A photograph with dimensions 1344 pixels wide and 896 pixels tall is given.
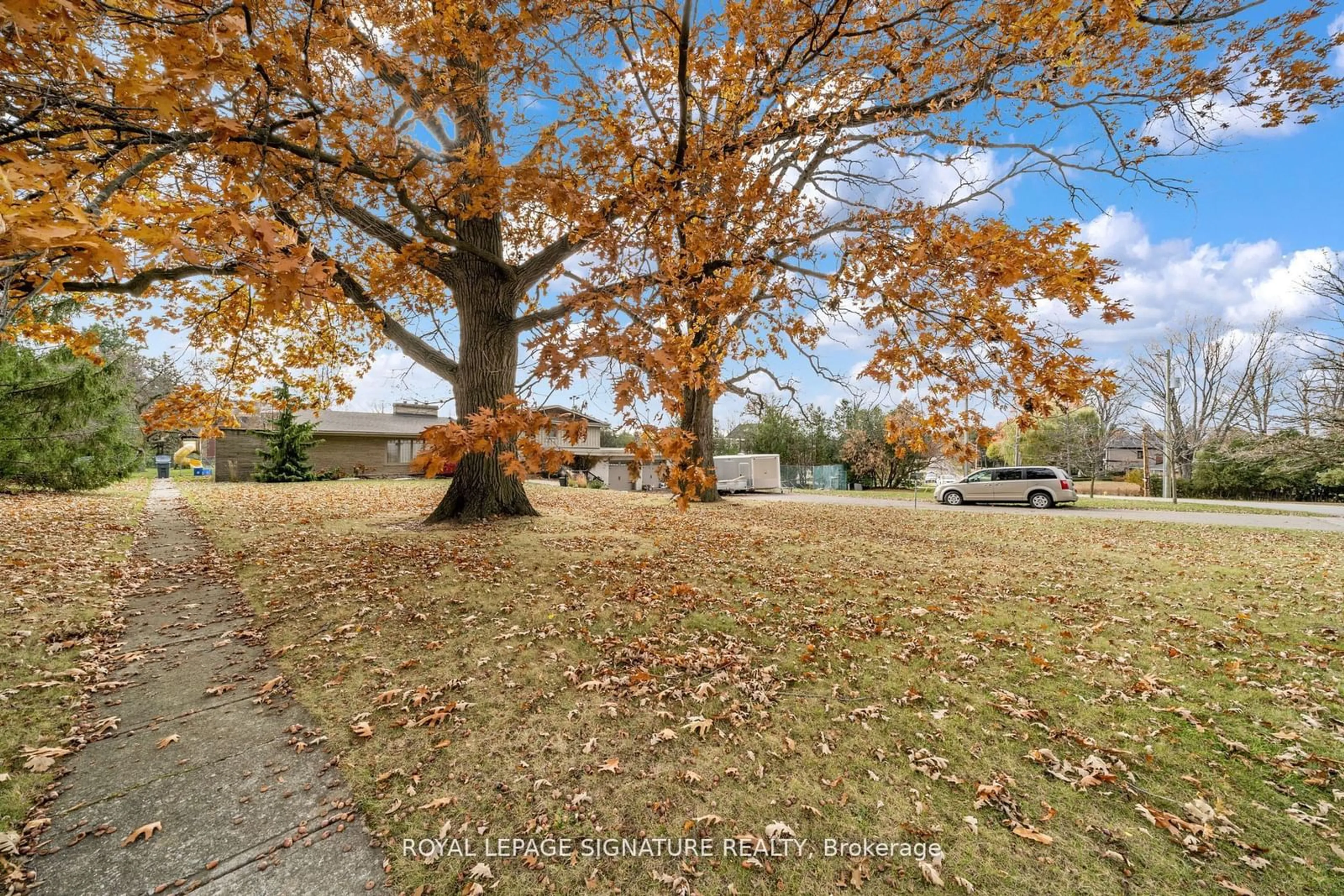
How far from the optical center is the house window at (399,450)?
93.0 ft

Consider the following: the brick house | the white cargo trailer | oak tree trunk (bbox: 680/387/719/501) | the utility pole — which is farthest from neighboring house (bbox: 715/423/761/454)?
oak tree trunk (bbox: 680/387/719/501)

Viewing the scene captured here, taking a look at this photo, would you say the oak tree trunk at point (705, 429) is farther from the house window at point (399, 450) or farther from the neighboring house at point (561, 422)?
the house window at point (399, 450)

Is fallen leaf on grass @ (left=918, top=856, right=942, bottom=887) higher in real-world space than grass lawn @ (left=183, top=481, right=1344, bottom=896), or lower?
lower

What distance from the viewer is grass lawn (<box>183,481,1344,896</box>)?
8.29 feet

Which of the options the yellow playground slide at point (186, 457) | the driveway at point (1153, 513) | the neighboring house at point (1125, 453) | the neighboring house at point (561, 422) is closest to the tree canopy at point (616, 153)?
the neighboring house at point (561, 422)

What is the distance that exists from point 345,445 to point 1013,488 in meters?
32.5

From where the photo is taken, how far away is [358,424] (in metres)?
28.0

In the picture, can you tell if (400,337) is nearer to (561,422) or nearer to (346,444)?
(561,422)

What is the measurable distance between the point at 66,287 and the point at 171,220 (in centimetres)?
802

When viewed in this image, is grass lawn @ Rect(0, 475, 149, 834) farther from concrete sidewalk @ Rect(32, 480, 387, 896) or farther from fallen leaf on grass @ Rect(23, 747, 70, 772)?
concrete sidewalk @ Rect(32, 480, 387, 896)

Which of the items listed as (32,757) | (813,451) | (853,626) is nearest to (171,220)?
(32,757)

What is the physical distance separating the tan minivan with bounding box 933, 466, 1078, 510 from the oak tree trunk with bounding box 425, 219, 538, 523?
65.3 feet

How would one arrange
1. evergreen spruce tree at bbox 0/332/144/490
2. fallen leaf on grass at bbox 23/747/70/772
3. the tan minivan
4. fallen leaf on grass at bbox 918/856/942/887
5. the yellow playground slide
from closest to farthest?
1. fallen leaf on grass at bbox 918/856/942/887
2. fallen leaf on grass at bbox 23/747/70/772
3. evergreen spruce tree at bbox 0/332/144/490
4. the tan minivan
5. the yellow playground slide

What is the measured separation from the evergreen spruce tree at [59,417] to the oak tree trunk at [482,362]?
10995 millimetres
